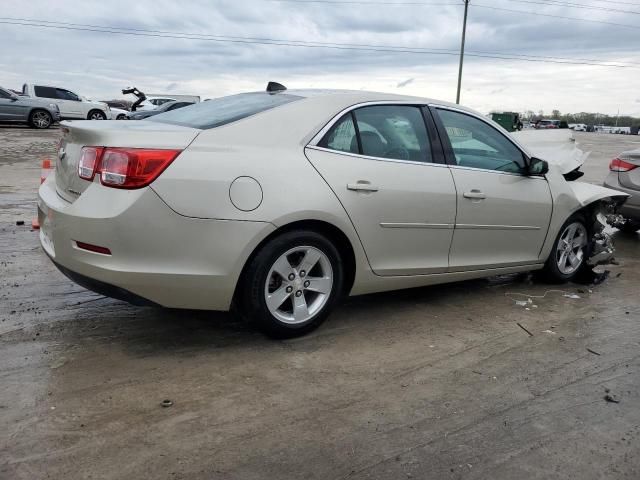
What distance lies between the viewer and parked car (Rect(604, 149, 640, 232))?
7.33 m

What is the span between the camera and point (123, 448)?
8.53 feet

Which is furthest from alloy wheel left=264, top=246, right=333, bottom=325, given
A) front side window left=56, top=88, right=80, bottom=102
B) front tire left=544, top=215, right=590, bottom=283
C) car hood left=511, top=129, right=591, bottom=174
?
front side window left=56, top=88, right=80, bottom=102

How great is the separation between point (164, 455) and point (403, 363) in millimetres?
1603

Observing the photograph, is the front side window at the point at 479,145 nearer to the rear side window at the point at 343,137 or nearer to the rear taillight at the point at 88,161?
the rear side window at the point at 343,137

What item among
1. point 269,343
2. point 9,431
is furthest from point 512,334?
point 9,431

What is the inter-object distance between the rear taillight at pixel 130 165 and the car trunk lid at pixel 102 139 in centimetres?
4

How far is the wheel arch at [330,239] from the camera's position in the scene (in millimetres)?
3518

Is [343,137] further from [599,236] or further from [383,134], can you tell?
[599,236]

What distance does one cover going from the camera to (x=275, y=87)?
4535 millimetres

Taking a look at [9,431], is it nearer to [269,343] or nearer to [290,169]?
[269,343]

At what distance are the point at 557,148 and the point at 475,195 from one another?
2092mm

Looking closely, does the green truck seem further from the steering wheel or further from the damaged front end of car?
the steering wheel

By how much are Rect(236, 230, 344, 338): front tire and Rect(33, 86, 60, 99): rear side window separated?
25.4m

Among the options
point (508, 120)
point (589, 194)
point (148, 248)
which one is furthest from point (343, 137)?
point (508, 120)
